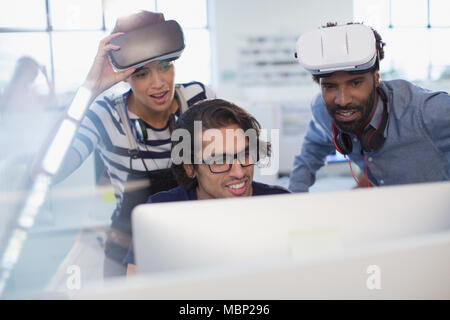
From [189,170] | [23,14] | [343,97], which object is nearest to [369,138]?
[343,97]

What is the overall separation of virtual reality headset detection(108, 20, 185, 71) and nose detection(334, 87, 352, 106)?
1.75 feet

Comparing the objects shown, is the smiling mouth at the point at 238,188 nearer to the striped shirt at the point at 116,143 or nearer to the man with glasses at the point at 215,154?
the man with glasses at the point at 215,154

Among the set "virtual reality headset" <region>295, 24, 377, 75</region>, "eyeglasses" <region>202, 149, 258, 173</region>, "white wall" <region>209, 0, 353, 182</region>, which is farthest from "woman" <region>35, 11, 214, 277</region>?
"white wall" <region>209, 0, 353, 182</region>

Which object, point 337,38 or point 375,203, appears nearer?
point 375,203

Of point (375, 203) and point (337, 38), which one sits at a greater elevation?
point (337, 38)

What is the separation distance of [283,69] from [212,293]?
5980 mm

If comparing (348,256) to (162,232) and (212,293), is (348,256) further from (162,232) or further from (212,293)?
(162,232)

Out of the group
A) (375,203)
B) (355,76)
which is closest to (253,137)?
(355,76)

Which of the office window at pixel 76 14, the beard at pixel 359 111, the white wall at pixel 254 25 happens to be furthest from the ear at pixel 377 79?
the office window at pixel 76 14

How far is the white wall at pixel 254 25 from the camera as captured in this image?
5.71 m

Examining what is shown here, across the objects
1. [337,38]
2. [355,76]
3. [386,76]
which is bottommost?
[386,76]

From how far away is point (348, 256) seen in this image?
0.44m

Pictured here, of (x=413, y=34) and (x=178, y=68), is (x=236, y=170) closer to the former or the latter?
(x=178, y=68)

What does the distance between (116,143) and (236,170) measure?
1.41 feet
